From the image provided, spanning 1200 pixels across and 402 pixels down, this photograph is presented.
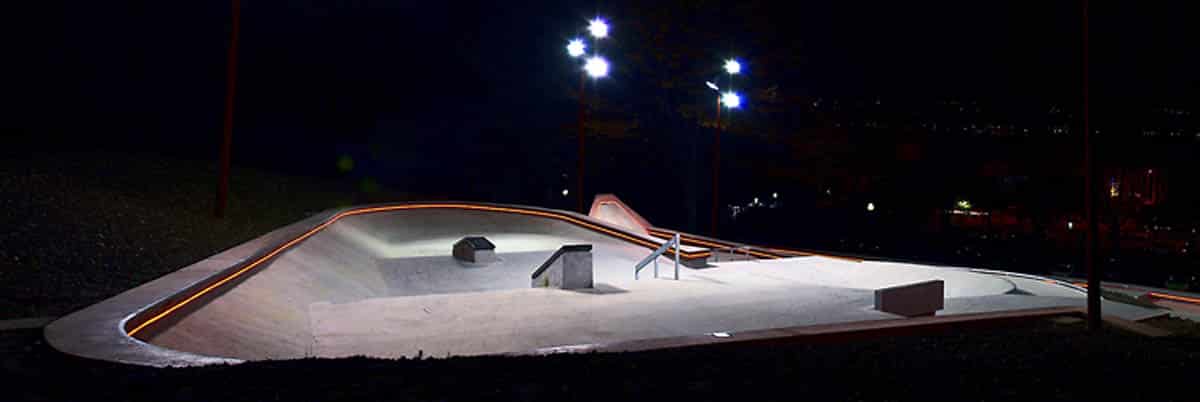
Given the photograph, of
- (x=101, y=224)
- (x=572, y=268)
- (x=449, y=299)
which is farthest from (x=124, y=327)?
(x=572, y=268)

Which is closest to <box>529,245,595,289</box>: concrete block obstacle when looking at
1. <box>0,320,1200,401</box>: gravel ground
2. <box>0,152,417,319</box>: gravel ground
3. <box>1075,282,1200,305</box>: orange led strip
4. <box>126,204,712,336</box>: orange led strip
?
<box>126,204,712,336</box>: orange led strip

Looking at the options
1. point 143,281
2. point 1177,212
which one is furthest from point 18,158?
point 1177,212

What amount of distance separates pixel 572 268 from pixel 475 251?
4.63m

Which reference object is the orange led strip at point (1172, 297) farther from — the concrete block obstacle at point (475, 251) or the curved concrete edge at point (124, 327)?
the curved concrete edge at point (124, 327)

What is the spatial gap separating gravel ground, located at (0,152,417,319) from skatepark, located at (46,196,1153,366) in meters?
0.79

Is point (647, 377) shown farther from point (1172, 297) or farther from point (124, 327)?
point (1172, 297)

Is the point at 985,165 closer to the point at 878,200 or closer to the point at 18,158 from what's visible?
the point at 878,200

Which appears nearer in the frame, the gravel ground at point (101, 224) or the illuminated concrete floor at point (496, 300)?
the illuminated concrete floor at point (496, 300)

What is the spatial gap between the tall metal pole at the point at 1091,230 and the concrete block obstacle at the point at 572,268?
766 centimetres

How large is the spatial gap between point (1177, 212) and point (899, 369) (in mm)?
41942

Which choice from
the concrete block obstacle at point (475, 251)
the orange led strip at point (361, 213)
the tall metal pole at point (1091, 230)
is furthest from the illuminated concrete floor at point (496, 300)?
the tall metal pole at point (1091, 230)

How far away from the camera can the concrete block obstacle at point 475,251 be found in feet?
57.5

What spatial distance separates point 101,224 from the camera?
11875 millimetres

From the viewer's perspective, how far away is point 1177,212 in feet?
123
